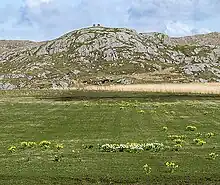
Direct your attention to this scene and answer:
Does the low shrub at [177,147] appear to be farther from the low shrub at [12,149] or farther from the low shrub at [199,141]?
the low shrub at [12,149]

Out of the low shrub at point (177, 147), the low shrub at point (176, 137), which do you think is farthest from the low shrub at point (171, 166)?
the low shrub at point (176, 137)

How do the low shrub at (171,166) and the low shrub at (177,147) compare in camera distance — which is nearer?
the low shrub at (171,166)

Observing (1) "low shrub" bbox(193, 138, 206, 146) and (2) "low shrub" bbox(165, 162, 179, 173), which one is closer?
(2) "low shrub" bbox(165, 162, 179, 173)

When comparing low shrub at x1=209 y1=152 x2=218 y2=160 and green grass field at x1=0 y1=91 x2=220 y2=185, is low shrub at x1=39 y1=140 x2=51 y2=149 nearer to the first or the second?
green grass field at x1=0 y1=91 x2=220 y2=185

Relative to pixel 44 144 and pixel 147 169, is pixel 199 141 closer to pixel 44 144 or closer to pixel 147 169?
pixel 147 169

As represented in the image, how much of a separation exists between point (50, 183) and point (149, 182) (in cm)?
648

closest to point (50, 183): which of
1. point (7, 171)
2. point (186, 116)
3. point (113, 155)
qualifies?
point (7, 171)

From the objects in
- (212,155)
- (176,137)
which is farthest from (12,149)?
(212,155)

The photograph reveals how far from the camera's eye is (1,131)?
170ft

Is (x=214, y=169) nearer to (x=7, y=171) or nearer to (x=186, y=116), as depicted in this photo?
(x=7, y=171)

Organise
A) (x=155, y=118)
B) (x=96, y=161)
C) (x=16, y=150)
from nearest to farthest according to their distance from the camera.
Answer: (x=96, y=161)
(x=16, y=150)
(x=155, y=118)

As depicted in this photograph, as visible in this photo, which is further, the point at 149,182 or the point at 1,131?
the point at 1,131

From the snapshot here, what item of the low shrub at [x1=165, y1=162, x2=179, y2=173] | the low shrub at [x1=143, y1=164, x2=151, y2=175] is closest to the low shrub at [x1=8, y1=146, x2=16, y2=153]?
the low shrub at [x1=143, y1=164, x2=151, y2=175]

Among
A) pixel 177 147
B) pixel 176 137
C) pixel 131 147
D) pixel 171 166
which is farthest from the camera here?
pixel 176 137
